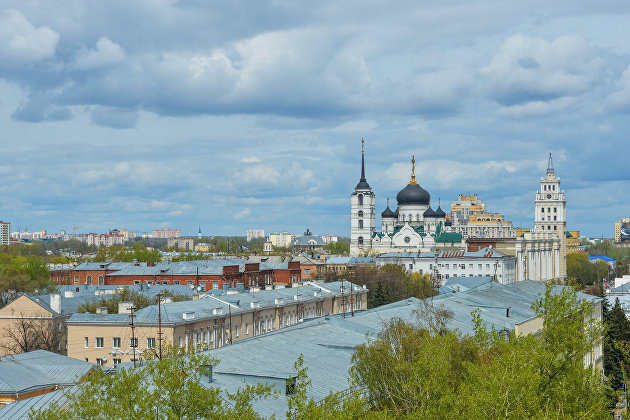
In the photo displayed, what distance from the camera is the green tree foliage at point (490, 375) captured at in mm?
20922

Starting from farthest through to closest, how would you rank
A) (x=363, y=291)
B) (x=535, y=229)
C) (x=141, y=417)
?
1. (x=535, y=229)
2. (x=363, y=291)
3. (x=141, y=417)

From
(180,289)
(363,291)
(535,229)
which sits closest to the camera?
(180,289)

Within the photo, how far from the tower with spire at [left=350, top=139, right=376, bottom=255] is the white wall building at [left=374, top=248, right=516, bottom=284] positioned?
31.6 meters

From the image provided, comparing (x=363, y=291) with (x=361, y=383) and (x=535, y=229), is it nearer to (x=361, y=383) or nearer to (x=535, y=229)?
(x=361, y=383)

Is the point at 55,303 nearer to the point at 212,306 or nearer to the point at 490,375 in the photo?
the point at 212,306

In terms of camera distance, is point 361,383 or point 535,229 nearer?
point 361,383

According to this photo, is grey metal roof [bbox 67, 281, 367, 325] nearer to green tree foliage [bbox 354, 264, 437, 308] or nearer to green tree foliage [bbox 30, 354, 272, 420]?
green tree foliage [bbox 354, 264, 437, 308]

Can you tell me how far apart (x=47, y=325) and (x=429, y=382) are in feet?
112

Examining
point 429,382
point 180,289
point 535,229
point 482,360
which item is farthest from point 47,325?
point 535,229

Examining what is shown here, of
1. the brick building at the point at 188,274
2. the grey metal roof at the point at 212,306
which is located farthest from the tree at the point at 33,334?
the brick building at the point at 188,274

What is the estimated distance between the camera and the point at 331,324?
42.4 metres

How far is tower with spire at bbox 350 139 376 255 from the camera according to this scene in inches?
6383

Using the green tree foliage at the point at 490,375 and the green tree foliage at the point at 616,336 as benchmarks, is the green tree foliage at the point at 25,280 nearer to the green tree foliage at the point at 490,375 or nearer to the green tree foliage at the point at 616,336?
the green tree foliage at the point at 616,336

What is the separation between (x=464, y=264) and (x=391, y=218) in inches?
1831
